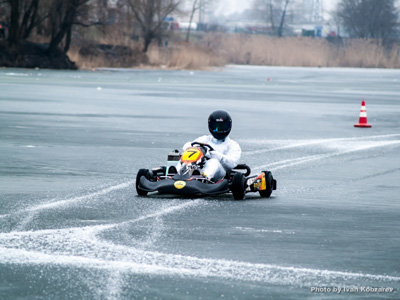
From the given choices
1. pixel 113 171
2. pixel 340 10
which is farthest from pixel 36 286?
pixel 340 10

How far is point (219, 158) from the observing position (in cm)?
1067

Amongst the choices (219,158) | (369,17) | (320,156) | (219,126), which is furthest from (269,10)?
(219,158)

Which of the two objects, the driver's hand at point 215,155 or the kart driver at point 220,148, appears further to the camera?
the driver's hand at point 215,155

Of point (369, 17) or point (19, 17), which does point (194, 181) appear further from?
point (369, 17)

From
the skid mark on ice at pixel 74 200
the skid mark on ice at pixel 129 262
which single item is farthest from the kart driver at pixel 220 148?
the skid mark on ice at pixel 129 262

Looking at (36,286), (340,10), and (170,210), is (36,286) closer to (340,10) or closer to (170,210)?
(170,210)

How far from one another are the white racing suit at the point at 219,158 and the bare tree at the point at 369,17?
9685 cm

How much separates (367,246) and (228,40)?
242 feet

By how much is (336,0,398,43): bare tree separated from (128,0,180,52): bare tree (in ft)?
140

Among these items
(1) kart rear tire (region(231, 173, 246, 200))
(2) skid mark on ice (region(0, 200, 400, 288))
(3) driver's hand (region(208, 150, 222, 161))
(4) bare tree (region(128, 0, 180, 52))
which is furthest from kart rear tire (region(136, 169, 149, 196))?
(4) bare tree (region(128, 0, 180, 52))

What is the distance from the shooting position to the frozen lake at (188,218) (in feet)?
20.6

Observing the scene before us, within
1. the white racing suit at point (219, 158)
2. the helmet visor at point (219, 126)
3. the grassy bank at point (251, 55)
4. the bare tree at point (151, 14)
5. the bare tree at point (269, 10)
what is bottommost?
the grassy bank at point (251, 55)

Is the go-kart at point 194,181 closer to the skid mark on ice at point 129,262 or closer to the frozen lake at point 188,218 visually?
the frozen lake at point 188,218

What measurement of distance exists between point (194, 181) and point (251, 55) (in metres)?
65.9
